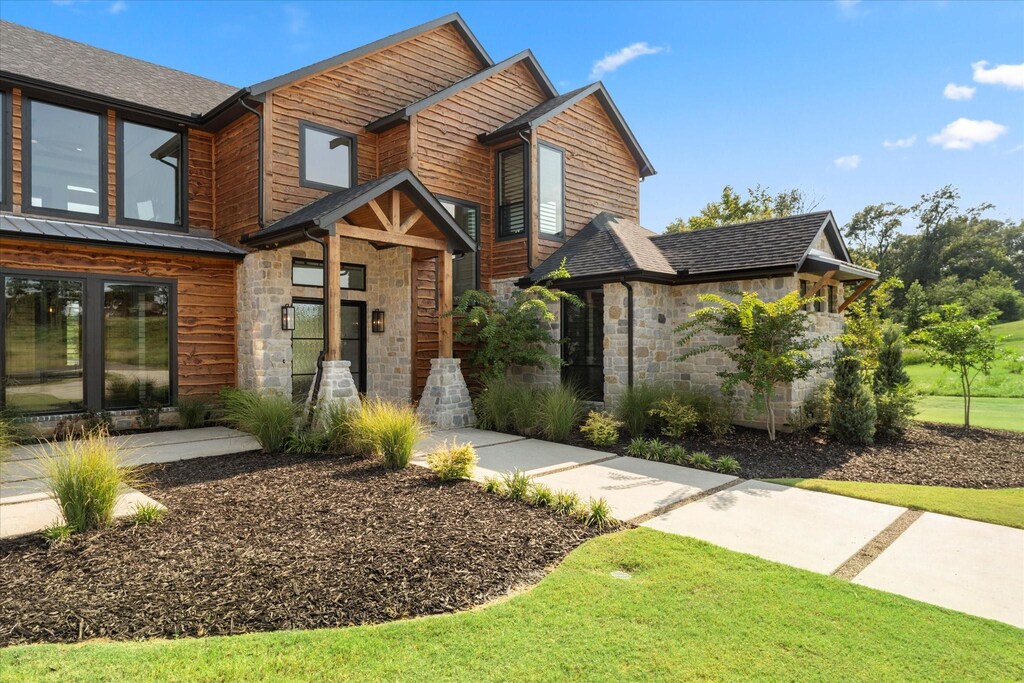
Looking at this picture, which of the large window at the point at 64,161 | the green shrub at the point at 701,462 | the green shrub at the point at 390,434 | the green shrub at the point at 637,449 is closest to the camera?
the green shrub at the point at 390,434

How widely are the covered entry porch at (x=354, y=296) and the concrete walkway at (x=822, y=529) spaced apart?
308 centimetres

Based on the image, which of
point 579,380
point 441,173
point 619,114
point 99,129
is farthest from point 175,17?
point 579,380

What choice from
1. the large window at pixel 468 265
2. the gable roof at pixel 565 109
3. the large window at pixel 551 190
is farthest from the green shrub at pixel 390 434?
the gable roof at pixel 565 109

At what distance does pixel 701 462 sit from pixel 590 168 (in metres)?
8.74

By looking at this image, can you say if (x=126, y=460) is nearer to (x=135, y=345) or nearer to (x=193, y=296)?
(x=135, y=345)

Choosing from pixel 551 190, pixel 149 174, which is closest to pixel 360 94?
pixel 149 174

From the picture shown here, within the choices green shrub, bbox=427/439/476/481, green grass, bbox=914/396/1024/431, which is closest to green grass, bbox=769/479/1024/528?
green shrub, bbox=427/439/476/481

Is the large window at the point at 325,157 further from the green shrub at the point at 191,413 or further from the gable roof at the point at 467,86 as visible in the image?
the green shrub at the point at 191,413

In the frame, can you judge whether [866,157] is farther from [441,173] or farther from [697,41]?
[441,173]

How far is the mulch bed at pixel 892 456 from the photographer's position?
22.0ft

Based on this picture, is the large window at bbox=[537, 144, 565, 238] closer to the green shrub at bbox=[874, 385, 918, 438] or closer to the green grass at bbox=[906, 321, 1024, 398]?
the green shrub at bbox=[874, 385, 918, 438]

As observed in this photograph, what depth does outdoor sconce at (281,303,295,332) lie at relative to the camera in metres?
9.67

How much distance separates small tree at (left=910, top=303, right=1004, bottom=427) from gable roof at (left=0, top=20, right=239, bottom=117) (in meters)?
12.8

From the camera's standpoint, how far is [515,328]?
10.9 meters
